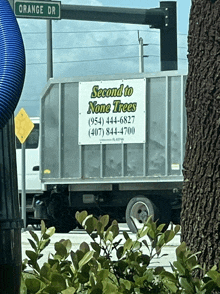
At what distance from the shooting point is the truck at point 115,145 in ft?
55.9

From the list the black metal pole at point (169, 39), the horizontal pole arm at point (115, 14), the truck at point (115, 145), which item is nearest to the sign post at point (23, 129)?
the truck at point (115, 145)

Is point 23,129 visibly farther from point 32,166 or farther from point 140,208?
point 140,208

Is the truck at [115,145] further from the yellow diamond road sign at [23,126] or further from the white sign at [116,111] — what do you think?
the yellow diamond road sign at [23,126]

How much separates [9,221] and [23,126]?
15.0m

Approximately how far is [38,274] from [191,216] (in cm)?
112

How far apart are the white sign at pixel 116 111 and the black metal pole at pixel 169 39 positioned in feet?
2.91

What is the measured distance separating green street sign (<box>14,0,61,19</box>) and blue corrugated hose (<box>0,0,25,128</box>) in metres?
13.3

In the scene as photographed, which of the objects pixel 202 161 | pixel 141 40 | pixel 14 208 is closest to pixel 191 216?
pixel 202 161

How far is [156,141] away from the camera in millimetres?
17125

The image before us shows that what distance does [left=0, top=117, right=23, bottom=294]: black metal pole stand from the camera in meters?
2.99

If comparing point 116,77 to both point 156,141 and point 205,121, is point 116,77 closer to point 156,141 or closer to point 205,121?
point 156,141

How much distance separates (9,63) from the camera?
2.32 meters

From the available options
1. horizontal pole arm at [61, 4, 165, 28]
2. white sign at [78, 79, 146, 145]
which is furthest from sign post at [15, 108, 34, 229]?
horizontal pole arm at [61, 4, 165, 28]

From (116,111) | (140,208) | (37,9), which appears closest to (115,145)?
(116,111)
